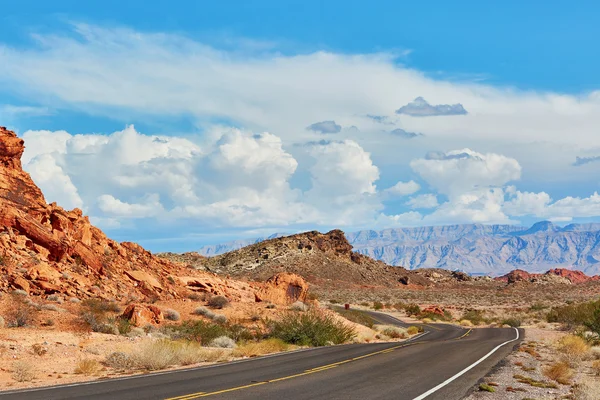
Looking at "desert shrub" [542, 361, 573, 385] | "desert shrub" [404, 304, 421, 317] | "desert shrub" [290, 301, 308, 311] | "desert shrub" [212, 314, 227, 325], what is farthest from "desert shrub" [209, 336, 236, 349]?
"desert shrub" [404, 304, 421, 317]

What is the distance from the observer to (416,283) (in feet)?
445

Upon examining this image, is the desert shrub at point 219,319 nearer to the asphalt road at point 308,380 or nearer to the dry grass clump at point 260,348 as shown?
the dry grass clump at point 260,348

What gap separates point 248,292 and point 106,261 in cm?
1159

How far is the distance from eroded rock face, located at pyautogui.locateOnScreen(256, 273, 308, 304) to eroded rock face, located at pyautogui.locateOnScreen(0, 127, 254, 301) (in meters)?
2.45

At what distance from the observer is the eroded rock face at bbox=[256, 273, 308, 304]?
46.5 metres

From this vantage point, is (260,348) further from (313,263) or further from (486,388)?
(313,263)

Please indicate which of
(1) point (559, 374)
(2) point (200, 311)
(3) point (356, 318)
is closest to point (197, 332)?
(2) point (200, 311)

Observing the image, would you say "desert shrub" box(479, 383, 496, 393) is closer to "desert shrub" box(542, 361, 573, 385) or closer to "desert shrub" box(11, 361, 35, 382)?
"desert shrub" box(542, 361, 573, 385)

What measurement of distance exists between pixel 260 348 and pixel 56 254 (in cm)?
1704

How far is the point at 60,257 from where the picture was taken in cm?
3675

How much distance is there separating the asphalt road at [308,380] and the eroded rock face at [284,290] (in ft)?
73.2

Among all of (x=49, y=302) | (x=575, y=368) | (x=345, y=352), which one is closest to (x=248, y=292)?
(x=49, y=302)

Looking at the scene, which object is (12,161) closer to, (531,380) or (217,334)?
(217,334)

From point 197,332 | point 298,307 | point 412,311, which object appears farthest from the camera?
point 412,311
